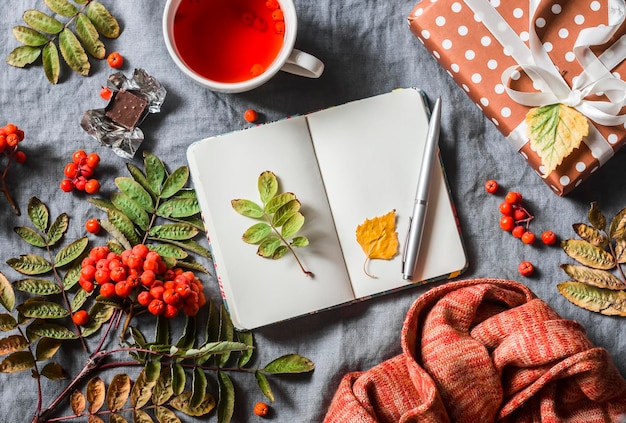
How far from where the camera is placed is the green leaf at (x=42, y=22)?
3.20ft

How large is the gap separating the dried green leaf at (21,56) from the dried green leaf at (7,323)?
37cm

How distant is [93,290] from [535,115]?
0.68 meters

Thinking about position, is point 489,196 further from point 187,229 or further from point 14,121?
point 14,121

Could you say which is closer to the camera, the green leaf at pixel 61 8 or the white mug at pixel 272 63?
the white mug at pixel 272 63

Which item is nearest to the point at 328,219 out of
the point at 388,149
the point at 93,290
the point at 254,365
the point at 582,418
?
the point at 388,149

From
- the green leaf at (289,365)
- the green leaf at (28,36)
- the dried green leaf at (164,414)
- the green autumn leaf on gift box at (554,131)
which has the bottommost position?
the dried green leaf at (164,414)

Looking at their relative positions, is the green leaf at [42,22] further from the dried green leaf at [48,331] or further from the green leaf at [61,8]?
the dried green leaf at [48,331]

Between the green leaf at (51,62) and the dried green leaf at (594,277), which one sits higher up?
the dried green leaf at (594,277)

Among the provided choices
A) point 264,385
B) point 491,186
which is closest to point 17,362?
point 264,385

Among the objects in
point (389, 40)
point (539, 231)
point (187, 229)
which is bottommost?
point (187, 229)

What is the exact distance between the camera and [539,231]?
3.34 feet

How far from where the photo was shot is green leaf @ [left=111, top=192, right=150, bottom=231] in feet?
3.18

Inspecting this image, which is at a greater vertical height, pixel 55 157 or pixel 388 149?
pixel 388 149

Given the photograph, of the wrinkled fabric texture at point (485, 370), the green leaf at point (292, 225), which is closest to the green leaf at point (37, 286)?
the green leaf at point (292, 225)
